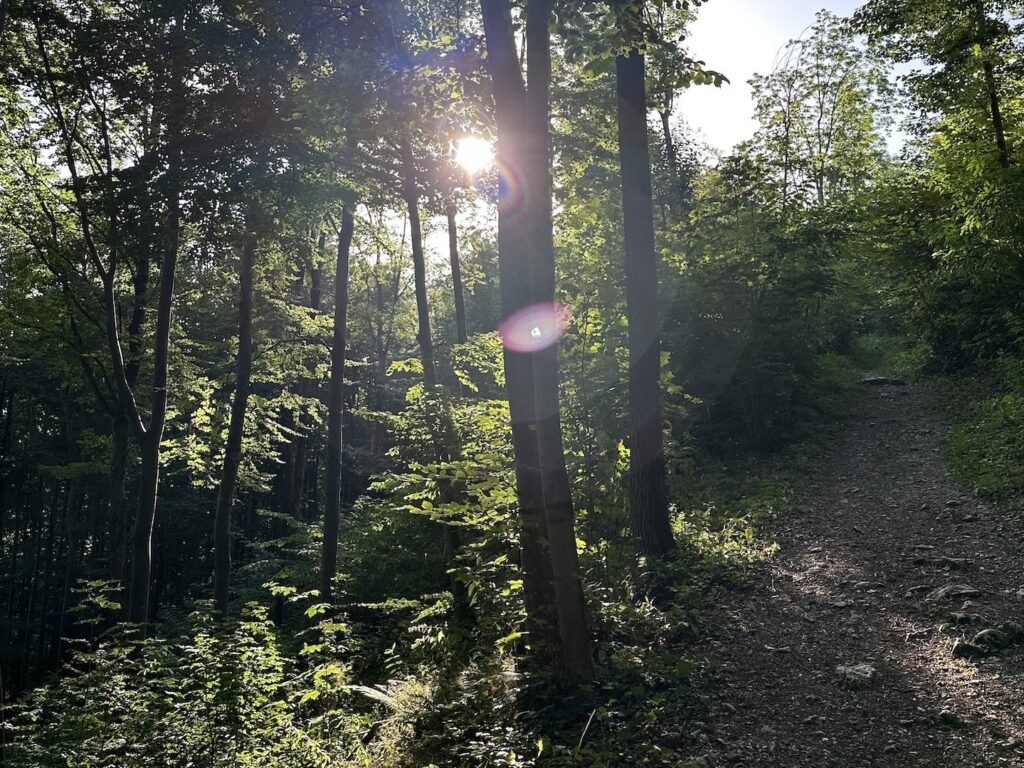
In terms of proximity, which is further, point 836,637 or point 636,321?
point 636,321

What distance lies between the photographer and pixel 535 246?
564 cm

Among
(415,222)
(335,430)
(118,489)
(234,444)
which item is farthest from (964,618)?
(118,489)

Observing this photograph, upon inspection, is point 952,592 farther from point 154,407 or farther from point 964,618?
point 154,407

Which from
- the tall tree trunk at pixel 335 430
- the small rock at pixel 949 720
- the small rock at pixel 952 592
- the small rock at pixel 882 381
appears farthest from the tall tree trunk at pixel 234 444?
the small rock at pixel 882 381

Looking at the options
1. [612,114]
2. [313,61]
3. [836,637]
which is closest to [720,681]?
[836,637]

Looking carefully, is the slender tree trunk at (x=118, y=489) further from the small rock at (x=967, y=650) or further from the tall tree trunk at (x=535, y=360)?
the small rock at (x=967, y=650)

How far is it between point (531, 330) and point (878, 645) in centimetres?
367

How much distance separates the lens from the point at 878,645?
5.67 m

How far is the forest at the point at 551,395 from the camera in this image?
5.40 m

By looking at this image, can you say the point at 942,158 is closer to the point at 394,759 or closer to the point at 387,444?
the point at 394,759

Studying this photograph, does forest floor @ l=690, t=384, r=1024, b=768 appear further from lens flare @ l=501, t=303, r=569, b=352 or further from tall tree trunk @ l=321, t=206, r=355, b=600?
tall tree trunk @ l=321, t=206, r=355, b=600

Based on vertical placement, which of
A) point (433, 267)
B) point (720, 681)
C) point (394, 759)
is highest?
point (433, 267)

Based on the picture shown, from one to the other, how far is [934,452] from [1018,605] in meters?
6.28

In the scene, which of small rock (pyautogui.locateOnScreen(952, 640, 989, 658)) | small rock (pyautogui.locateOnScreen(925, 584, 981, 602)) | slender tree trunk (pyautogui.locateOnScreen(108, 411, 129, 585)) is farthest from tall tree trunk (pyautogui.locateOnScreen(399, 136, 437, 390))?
small rock (pyautogui.locateOnScreen(952, 640, 989, 658))
